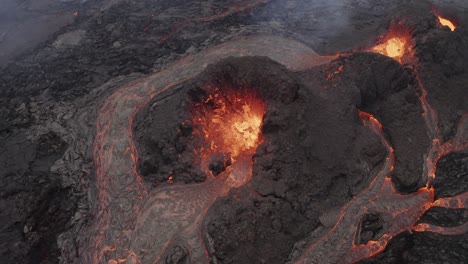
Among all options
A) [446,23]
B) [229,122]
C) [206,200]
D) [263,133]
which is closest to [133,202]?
[206,200]

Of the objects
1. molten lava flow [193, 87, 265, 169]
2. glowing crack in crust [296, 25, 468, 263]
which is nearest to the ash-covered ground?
glowing crack in crust [296, 25, 468, 263]

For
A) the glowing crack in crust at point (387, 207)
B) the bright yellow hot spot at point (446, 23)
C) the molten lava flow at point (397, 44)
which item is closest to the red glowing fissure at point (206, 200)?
the glowing crack in crust at point (387, 207)

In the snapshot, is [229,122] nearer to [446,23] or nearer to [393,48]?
[393,48]

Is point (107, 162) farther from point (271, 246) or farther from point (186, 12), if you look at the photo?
point (186, 12)

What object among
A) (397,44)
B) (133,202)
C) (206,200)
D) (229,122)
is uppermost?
(397,44)

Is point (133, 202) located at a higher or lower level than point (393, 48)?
lower

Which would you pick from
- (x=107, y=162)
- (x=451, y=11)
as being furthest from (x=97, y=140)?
(x=451, y=11)
